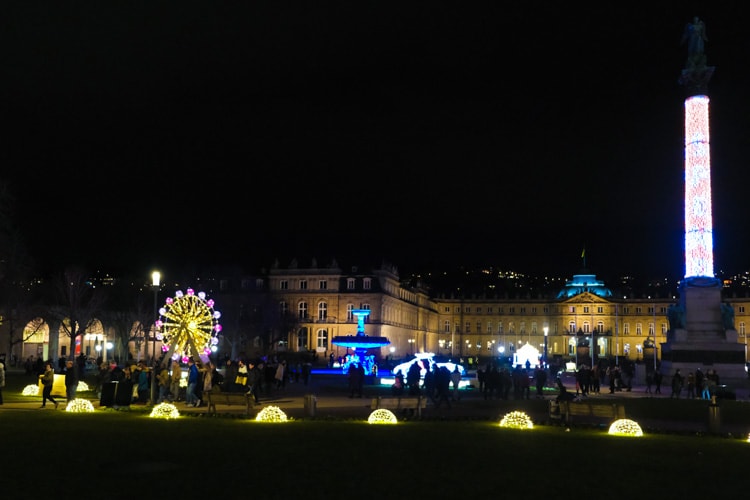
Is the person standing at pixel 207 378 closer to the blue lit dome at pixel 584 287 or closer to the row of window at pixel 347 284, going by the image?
the row of window at pixel 347 284

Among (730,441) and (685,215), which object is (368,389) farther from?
(685,215)

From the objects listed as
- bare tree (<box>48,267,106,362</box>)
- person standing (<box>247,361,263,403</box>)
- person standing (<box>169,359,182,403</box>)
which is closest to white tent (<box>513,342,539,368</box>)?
bare tree (<box>48,267,106,362</box>)

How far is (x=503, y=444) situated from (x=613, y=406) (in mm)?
5526

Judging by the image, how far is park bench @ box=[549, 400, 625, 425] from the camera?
65.9 ft

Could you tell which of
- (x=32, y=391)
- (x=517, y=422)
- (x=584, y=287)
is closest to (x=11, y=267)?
(x=32, y=391)

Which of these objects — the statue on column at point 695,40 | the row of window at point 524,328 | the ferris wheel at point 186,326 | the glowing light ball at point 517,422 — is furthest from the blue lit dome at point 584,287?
the glowing light ball at point 517,422

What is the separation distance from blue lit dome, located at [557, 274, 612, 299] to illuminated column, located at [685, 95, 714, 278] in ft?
376

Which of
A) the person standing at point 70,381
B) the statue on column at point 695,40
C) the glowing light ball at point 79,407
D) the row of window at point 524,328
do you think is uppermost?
the statue on column at point 695,40

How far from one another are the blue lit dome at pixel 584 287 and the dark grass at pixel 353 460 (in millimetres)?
148191

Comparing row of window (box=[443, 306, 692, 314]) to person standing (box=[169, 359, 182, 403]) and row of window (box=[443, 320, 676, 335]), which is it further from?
person standing (box=[169, 359, 182, 403])

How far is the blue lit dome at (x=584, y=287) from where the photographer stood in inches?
6521

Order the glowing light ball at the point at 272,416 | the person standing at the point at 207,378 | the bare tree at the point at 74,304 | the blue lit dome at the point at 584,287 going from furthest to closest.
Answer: the blue lit dome at the point at 584,287
the bare tree at the point at 74,304
the person standing at the point at 207,378
the glowing light ball at the point at 272,416

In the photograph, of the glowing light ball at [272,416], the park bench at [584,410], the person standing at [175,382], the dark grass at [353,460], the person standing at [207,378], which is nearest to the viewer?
the dark grass at [353,460]

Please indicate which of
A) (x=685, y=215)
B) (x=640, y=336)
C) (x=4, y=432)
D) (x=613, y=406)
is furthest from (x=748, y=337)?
(x=4, y=432)
